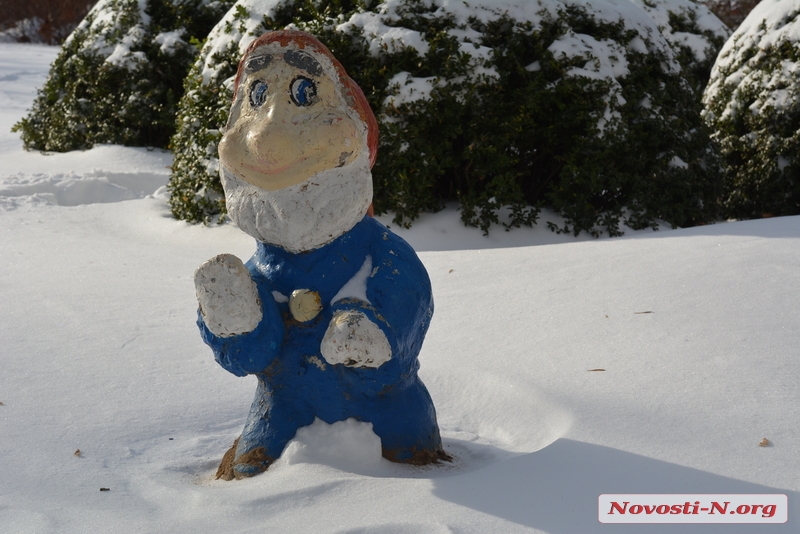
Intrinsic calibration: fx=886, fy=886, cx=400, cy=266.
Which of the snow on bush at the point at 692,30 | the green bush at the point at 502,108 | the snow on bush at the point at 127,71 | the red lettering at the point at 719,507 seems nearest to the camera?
the red lettering at the point at 719,507

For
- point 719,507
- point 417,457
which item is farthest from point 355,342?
point 719,507

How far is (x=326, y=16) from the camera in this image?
17.5 feet

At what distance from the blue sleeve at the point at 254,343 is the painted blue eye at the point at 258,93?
52cm

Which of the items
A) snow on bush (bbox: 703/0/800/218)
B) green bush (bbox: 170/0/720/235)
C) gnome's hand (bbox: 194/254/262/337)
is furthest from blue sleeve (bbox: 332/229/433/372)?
snow on bush (bbox: 703/0/800/218)

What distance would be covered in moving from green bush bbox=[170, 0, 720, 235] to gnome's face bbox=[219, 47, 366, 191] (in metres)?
2.52

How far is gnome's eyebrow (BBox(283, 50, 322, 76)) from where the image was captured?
2.50 m

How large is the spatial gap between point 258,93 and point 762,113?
4665 millimetres

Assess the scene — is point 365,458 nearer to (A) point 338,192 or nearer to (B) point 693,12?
(A) point 338,192

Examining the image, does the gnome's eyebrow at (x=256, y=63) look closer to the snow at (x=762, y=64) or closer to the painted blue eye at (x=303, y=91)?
the painted blue eye at (x=303, y=91)

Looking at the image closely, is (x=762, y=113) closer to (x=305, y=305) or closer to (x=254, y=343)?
(x=305, y=305)

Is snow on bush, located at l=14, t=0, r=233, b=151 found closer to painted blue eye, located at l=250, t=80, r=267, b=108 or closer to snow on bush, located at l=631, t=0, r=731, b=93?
snow on bush, located at l=631, t=0, r=731, b=93

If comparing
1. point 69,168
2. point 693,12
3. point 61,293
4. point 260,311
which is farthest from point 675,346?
point 693,12

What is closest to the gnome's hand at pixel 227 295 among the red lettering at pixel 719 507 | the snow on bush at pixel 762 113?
the red lettering at pixel 719 507

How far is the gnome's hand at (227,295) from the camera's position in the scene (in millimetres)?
2355
